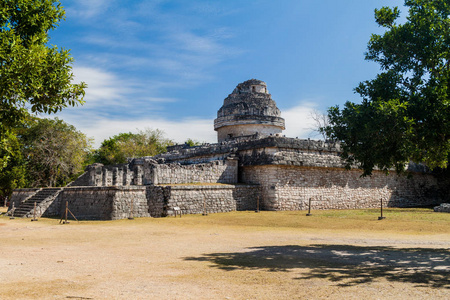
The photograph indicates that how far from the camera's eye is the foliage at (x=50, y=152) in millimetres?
32312

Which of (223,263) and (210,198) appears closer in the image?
(223,263)

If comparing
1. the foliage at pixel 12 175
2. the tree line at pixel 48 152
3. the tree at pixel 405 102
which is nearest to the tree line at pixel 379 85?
the tree at pixel 405 102

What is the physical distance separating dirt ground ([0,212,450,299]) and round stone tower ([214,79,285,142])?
14.7m

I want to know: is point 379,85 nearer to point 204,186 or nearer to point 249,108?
point 204,186

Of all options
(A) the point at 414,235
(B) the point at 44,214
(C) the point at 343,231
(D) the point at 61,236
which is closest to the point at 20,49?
(D) the point at 61,236

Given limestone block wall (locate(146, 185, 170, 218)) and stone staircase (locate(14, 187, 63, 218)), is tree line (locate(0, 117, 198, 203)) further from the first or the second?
limestone block wall (locate(146, 185, 170, 218))

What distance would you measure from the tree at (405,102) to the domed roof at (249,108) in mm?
17009

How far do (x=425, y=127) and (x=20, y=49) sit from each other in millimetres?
9027

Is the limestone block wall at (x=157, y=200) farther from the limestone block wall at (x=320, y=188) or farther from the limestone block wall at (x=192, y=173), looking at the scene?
the limestone block wall at (x=320, y=188)

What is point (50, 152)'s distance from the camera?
107ft

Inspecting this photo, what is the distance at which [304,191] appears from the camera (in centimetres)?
2145

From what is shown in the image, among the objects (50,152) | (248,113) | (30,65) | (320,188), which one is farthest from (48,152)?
(30,65)

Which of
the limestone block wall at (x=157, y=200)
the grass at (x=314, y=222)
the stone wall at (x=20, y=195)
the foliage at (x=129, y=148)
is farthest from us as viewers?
the foliage at (x=129, y=148)

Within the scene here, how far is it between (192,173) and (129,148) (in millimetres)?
27208
